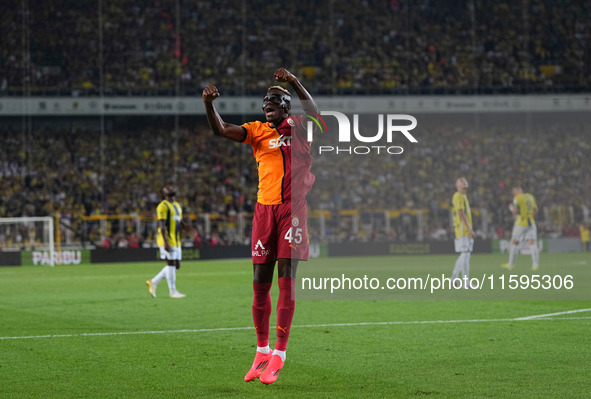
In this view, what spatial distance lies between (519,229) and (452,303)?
6.20m

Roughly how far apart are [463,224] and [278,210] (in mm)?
7723

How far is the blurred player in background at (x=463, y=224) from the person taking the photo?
41.9 feet

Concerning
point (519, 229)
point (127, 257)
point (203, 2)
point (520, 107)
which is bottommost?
point (127, 257)

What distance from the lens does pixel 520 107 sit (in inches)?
1602

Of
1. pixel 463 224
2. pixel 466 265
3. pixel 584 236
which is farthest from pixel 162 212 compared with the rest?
pixel 584 236

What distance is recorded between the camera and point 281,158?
7.37m

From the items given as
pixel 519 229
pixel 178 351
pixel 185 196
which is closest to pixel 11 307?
pixel 178 351

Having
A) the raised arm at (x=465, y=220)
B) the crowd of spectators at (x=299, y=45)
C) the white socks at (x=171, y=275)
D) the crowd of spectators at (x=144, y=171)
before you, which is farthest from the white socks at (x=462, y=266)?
the crowd of spectators at (x=299, y=45)

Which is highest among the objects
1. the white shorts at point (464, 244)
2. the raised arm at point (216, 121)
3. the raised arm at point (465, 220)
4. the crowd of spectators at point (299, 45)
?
the crowd of spectators at point (299, 45)

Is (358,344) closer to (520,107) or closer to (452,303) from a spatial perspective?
(452,303)

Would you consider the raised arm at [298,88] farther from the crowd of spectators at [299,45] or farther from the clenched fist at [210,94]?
the crowd of spectators at [299,45]

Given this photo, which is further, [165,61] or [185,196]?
[165,61]

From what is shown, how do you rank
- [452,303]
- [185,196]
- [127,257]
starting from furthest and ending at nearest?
[185,196]
[127,257]
[452,303]

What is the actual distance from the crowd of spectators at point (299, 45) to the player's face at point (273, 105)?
103ft
